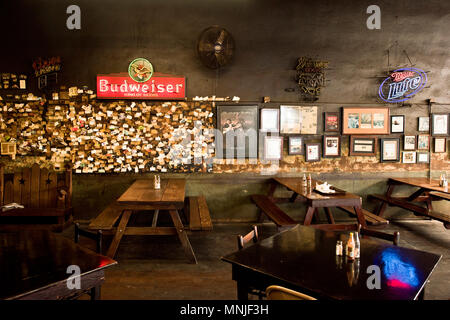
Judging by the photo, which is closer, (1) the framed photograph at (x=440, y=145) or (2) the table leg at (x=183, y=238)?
(2) the table leg at (x=183, y=238)

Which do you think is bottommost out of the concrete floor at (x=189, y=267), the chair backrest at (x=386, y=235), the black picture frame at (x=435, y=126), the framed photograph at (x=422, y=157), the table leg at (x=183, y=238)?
the concrete floor at (x=189, y=267)

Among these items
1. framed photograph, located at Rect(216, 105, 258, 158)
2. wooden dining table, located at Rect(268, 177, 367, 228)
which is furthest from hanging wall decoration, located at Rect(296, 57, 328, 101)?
wooden dining table, located at Rect(268, 177, 367, 228)

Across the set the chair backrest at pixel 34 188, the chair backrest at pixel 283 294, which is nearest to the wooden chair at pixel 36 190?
the chair backrest at pixel 34 188

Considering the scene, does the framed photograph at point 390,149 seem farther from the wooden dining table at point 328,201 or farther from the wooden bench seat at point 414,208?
the wooden dining table at point 328,201

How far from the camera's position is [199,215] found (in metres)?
4.47

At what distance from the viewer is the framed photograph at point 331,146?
590 cm

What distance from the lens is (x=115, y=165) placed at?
5629 mm

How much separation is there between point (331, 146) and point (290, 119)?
950mm

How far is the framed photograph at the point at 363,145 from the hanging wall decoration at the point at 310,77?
1.14 meters

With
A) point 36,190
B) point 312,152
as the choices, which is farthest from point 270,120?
point 36,190

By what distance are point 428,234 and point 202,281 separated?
13.2ft

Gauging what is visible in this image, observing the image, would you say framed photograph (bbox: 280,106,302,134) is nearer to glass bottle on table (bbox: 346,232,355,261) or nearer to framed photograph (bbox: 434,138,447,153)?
framed photograph (bbox: 434,138,447,153)

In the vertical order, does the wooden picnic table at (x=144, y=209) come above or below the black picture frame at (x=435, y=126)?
below

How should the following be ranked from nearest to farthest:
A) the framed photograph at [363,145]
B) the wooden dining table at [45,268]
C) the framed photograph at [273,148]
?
1. the wooden dining table at [45,268]
2. the framed photograph at [273,148]
3. the framed photograph at [363,145]
